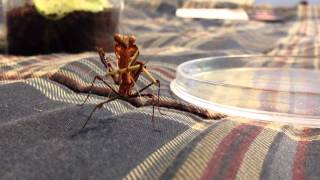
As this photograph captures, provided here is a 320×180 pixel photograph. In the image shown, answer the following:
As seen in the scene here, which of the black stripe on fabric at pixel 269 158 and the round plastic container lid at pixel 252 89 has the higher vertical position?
the black stripe on fabric at pixel 269 158

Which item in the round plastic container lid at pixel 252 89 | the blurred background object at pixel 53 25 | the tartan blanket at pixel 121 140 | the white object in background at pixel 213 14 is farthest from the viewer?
the white object in background at pixel 213 14

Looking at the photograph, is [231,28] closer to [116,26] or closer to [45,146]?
[116,26]

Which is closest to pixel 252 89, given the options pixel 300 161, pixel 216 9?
pixel 300 161

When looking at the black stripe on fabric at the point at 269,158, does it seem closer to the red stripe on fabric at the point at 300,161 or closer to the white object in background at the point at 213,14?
the red stripe on fabric at the point at 300,161

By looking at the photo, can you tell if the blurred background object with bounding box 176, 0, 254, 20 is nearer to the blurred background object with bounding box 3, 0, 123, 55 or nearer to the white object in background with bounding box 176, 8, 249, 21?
the white object in background with bounding box 176, 8, 249, 21

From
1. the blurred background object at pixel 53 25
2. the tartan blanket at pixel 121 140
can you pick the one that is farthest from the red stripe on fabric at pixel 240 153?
the blurred background object at pixel 53 25

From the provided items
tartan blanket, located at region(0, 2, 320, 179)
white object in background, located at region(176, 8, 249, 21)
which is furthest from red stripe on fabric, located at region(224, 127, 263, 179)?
white object in background, located at region(176, 8, 249, 21)
